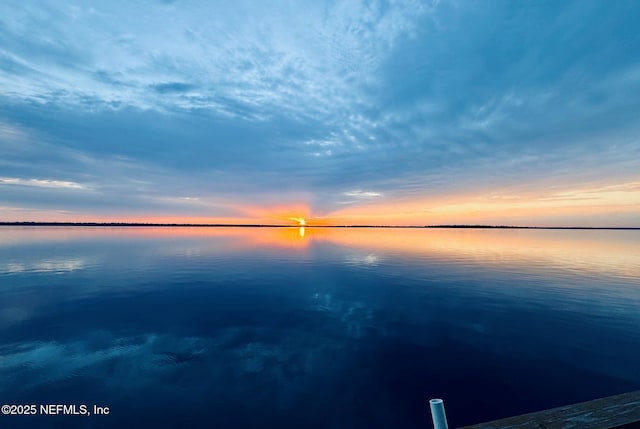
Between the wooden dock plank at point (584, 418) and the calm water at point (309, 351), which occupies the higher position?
the wooden dock plank at point (584, 418)

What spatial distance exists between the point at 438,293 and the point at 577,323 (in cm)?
872

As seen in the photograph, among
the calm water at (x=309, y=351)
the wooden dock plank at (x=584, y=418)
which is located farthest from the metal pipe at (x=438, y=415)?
the calm water at (x=309, y=351)

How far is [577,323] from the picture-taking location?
16.9 m

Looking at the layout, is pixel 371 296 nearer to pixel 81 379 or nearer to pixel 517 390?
pixel 517 390

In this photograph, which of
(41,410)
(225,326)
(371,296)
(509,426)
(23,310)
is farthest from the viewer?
(371,296)

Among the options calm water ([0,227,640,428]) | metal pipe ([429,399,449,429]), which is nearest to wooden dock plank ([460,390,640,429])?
metal pipe ([429,399,449,429])

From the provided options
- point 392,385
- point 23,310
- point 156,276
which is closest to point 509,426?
point 392,385

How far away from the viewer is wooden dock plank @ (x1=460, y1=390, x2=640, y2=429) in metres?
5.09

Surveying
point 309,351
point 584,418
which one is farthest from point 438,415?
point 309,351

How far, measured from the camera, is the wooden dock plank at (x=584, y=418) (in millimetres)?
5090

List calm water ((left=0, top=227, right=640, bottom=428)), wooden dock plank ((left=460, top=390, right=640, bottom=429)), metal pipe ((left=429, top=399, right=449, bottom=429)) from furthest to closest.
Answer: calm water ((left=0, top=227, right=640, bottom=428))
wooden dock plank ((left=460, top=390, right=640, bottom=429))
metal pipe ((left=429, top=399, right=449, bottom=429))

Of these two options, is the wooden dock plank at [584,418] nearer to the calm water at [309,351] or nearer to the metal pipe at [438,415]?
the metal pipe at [438,415]

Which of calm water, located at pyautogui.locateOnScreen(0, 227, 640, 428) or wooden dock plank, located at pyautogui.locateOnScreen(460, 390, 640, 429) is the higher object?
wooden dock plank, located at pyautogui.locateOnScreen(460, 390, 640, 429)

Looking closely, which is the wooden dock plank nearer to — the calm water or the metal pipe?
the metal pipe
